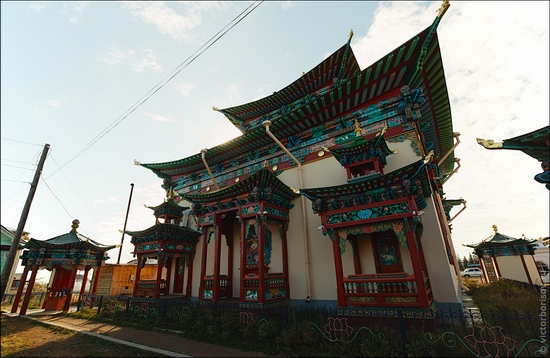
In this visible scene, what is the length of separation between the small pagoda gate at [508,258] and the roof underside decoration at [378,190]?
15.5 m

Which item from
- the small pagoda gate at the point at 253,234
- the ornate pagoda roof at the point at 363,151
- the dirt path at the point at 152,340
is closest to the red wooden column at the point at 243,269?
the small pagoda gate at the point at 253,234

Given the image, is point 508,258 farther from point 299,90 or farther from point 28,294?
point 28,294

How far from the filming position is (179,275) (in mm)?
14391

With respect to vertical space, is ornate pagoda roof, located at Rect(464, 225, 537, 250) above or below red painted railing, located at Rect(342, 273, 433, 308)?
above

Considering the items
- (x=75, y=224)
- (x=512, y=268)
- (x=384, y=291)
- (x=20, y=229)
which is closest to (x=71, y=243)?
(x=75, y=224)

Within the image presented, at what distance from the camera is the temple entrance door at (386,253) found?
26.5 ft

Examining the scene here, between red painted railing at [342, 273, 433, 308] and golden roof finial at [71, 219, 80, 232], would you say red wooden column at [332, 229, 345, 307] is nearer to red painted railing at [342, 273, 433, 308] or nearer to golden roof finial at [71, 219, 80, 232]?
red painted railing at [342, 273, 433, 308]

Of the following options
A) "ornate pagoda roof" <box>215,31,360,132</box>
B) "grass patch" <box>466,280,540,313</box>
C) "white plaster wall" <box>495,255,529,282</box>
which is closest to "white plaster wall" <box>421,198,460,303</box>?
"grass patch" <box>466,280,540,313</box>

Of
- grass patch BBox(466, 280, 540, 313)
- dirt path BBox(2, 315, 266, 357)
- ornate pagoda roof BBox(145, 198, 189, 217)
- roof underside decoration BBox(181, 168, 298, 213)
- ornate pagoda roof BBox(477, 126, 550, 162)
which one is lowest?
dirt path BBox(2, 315, 266, 357)

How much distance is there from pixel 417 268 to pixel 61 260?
18.0 meters

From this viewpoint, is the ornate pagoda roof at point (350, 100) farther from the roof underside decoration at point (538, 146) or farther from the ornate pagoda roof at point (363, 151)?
the roof underside decoration at point (538, 146)

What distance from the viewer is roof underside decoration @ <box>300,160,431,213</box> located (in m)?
6.94

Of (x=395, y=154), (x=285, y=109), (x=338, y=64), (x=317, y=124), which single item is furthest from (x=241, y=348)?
(x=338, y=64)

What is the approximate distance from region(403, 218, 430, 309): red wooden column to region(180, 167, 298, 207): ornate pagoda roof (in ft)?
15.5
